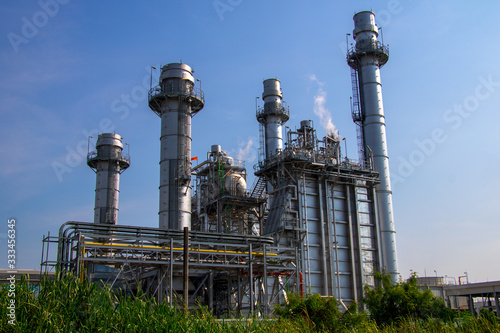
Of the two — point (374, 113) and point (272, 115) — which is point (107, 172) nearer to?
point (272, 115)

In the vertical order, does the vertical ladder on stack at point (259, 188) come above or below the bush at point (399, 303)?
above

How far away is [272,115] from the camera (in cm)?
6100

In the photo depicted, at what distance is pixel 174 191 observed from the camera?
140 feet

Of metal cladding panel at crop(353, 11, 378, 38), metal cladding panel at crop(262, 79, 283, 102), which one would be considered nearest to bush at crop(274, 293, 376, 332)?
metal cladding panel at crop(353, 11, 378, 38)

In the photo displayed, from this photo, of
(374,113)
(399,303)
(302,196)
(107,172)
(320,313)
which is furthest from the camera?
(107,172)

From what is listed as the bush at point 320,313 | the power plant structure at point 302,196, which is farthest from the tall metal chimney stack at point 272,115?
the bush at point 320,313

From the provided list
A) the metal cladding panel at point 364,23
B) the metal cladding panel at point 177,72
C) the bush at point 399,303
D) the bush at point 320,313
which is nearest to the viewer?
the bush at point 320,313

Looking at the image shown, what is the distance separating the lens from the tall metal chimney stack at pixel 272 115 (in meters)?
60.8

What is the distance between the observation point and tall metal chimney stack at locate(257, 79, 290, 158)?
60750mm

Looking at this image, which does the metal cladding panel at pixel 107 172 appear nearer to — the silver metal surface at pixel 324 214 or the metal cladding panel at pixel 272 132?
the metal cladding panel at pixel 272 132

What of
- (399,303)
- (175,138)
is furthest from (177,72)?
(399,303)

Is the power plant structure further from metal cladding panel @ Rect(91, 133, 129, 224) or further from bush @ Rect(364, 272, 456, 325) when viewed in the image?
metal cladding panel @ Rect(91, 133, 129, 224)

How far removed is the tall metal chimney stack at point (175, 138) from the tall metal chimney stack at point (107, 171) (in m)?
15.2

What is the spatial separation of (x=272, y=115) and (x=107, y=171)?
20598mm
